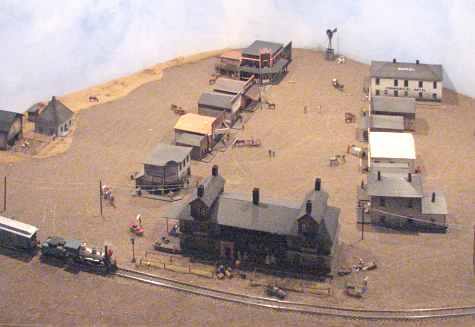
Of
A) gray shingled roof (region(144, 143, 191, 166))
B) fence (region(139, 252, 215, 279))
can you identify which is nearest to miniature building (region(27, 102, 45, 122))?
gray shingled roof (region(144, 143, 191, 166))

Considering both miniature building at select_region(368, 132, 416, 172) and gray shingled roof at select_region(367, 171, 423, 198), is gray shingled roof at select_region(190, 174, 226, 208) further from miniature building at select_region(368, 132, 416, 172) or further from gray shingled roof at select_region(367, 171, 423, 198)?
miniature building at select_region(368, 132, 416, 172)

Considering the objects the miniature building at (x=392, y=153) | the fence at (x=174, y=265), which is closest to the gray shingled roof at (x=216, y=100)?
the miniature building at (x=392, y=153)

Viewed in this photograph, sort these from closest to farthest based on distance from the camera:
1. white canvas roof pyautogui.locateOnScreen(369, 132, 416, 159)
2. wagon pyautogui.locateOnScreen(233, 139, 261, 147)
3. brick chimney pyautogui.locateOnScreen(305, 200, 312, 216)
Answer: brick chimney pyautogui.locateOnScreen(305, 200, 312, 216) < white canvas roof pyautogui.locateOnScreen(369, 132, 416, 159) < wagon pyautogui.locateOnScreen(233, 139, 261, 147)

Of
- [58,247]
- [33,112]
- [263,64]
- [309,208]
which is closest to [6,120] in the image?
[33,112]

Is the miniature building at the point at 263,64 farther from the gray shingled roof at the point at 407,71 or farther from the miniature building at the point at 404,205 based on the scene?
the miniature building at the point at 404,205

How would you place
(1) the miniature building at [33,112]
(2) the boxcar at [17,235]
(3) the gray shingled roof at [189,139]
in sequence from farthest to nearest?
(1) the miniature building at [33,112] < (3) the gray shingled roof at [189,139] < (2) the boxcar at [17,235]

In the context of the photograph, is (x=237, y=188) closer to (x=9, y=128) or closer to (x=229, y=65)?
(x=9, y=128)

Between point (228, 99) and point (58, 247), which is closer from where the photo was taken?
point (58, 247)
